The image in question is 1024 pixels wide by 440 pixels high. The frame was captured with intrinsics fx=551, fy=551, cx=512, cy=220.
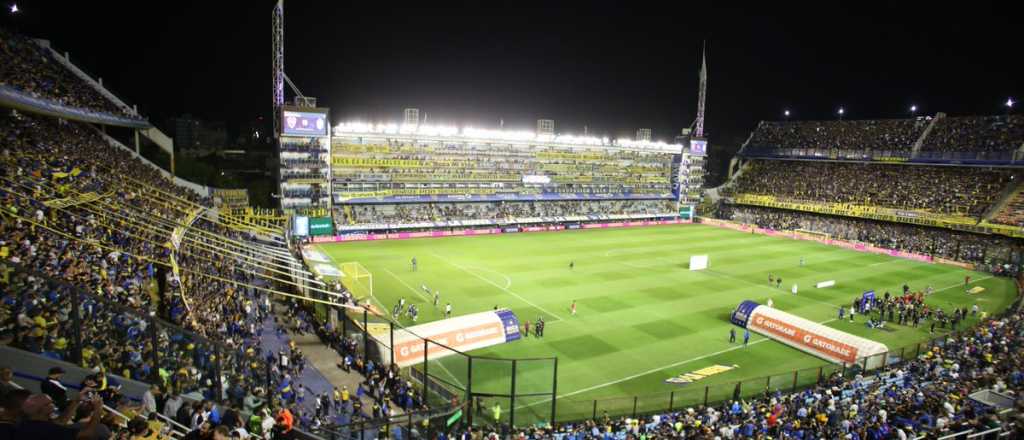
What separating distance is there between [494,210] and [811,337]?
4618cm

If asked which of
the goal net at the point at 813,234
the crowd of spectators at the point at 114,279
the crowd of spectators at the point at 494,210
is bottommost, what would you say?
the goal net at the point at 813,234

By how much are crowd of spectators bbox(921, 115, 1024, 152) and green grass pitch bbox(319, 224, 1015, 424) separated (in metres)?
22.1

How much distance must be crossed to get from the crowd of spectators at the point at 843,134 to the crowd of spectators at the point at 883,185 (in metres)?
2.89

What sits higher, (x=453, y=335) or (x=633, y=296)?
(x=453, y=335)

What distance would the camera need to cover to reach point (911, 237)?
60438 mm

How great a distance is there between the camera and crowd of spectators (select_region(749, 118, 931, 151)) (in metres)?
71.4

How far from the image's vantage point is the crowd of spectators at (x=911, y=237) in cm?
5272

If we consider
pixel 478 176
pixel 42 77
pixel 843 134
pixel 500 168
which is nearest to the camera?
pixel 42 77

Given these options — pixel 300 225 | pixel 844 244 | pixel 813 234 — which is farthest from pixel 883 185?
pixel 300 225

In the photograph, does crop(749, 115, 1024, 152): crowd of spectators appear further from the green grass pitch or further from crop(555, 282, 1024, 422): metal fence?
crop(555, 282, 1024, 422): metal fence

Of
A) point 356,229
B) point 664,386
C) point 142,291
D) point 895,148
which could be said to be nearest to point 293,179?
point 356,229

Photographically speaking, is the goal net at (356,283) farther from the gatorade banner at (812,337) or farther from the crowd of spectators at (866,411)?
the gatorade banner at (812,337)

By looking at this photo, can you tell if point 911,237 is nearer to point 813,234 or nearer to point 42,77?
point 813,234

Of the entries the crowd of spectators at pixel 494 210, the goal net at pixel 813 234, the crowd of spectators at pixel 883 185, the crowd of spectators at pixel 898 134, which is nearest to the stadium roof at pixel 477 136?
the crowd of spectators at pixel 494 210
